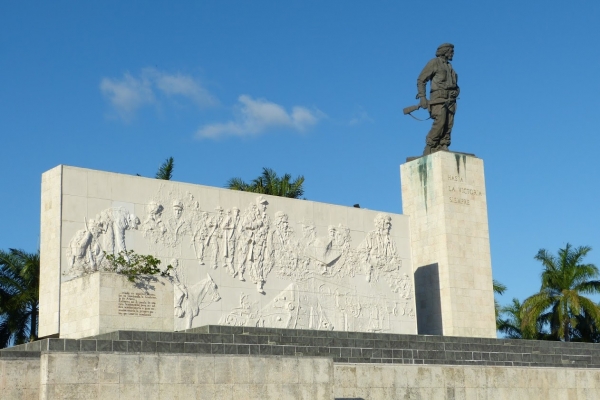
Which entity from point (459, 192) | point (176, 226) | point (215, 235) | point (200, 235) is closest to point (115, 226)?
point (176, 226)

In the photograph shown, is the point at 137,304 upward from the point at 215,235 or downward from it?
downward

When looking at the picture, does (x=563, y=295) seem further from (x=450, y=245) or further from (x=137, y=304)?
(x=137, y=304)

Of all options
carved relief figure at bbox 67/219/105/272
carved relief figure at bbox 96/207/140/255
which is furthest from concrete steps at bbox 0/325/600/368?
carved relief figure at bbox 96/207/140/255

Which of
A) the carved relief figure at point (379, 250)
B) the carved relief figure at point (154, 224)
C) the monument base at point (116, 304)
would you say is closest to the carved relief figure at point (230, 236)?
the carved relief figure at point (154, 224)

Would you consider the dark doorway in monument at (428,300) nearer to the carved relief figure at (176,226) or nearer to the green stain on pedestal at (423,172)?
the green stain on pedestal at (423,172)

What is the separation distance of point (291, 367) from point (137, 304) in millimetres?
2924

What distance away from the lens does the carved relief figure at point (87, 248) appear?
1719 centimetres

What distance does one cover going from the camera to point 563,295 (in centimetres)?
3145

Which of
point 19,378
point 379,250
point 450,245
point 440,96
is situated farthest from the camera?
point 440,96

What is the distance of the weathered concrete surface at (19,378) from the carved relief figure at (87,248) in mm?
4994

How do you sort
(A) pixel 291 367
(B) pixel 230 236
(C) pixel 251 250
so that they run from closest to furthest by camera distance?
1. (A) pixel 291 367
2. (B) pixel 230 236
3. (C) pixel 251 250

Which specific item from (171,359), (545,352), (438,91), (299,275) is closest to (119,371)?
(171,359)

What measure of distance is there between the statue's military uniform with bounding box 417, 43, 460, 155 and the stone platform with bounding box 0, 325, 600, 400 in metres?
6.59

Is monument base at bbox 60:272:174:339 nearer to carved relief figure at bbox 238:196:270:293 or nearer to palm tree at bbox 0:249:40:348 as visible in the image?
carved relief figure at bbox 238:196:270:293
